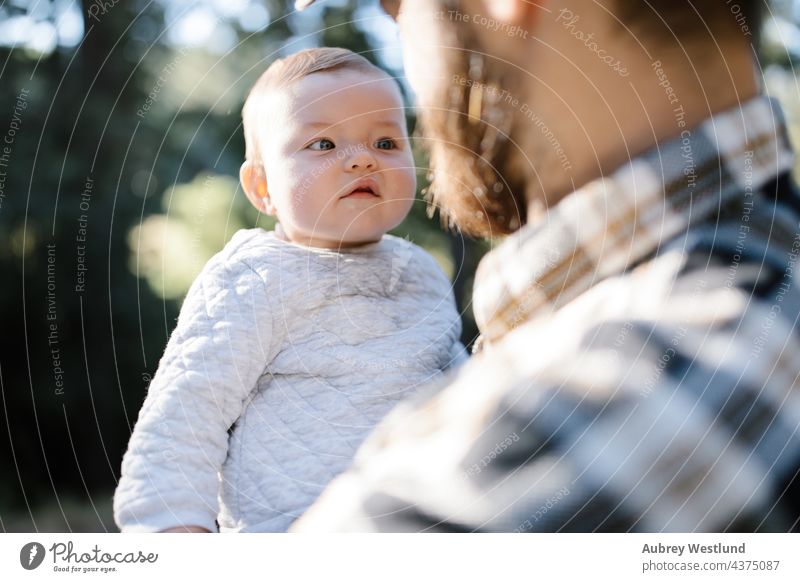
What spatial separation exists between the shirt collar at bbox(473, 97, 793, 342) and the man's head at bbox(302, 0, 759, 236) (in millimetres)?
10

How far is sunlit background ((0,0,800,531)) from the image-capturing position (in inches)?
39.5

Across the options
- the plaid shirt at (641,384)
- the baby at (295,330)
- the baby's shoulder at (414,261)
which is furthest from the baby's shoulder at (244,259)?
the plaid shirt at (641,384)

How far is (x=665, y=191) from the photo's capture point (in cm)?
48

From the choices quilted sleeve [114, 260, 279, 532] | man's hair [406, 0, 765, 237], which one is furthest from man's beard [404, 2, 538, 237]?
quilted sleeve [114, 260, 279, 532]

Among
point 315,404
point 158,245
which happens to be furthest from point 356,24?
point 158,245

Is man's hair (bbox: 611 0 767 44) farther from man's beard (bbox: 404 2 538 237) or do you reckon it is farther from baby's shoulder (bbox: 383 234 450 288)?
baby's shoulder (bbox: 383 234 450 288)

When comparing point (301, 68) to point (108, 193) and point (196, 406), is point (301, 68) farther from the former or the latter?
point (108, 193)

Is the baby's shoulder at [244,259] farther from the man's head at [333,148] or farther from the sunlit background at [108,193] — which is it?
the sunlit background at [108,193]

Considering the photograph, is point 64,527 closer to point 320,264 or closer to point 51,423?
point 320,264

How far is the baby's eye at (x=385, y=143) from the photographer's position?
0.69 metres

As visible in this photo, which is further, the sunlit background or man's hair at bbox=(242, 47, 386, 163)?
the sunlit background

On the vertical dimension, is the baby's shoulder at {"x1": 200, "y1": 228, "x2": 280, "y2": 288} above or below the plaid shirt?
above

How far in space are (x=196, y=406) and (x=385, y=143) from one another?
0.26 m

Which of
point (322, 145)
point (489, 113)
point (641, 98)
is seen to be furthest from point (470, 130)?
point (641, 98)
